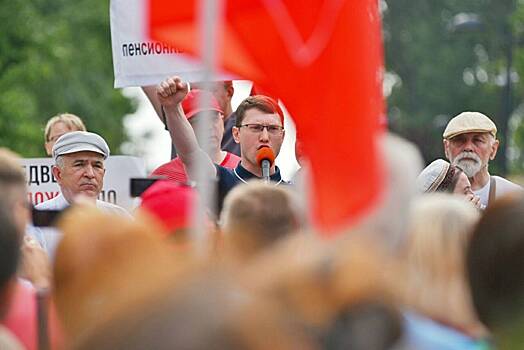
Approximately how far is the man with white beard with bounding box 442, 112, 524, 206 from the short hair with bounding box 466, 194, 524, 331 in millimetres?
5024

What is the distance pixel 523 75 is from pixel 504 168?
337 centimetres

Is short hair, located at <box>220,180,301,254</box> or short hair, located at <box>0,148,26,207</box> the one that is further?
short hair, located at <box>0,148,26,207</box>

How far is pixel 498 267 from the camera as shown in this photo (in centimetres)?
482

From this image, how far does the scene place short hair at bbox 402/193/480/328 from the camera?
197 inches

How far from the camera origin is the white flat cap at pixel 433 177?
895 centimetres

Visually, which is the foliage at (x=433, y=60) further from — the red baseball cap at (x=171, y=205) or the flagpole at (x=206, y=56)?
the flagpole at (x=206, y=56)

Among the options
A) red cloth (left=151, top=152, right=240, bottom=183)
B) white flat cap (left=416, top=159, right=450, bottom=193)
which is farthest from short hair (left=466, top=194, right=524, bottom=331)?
red cloth (left=151, top=152, right=240, bottom=183)

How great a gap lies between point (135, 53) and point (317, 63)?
4.31m

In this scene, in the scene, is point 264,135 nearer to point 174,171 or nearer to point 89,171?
point 174,171

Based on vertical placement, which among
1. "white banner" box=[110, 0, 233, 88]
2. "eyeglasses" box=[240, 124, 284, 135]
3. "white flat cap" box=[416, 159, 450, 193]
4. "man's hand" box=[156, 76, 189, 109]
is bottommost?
"white flat cap" box=[416, 159, 450, 193]

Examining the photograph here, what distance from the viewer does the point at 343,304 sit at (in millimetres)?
4207

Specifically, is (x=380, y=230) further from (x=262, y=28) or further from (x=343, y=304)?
(x=262, y=28)

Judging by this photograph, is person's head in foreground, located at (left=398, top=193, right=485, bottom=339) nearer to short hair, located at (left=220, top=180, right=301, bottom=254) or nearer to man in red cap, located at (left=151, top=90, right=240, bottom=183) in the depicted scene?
short hair, located at (left=220, top=180, right=301, bottom=254)

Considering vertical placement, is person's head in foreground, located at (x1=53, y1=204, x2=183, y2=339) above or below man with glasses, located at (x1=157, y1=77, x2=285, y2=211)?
below
